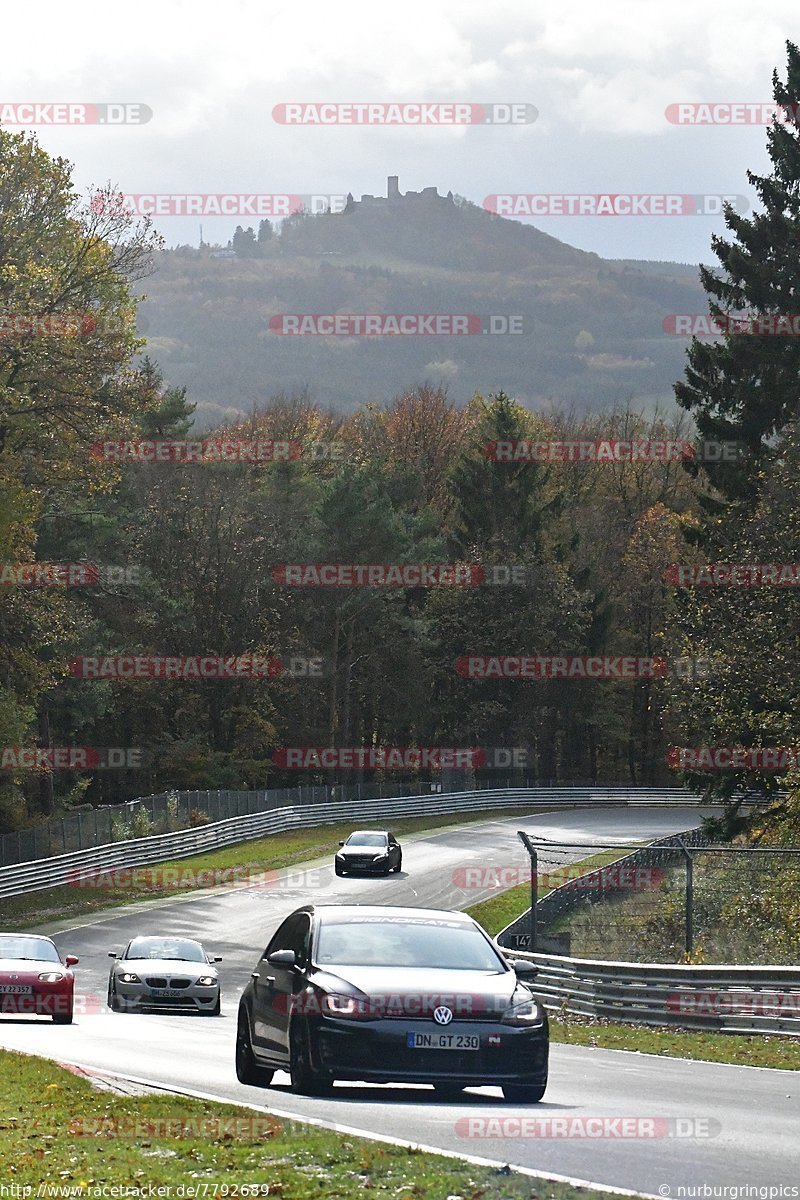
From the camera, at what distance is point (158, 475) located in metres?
76.9

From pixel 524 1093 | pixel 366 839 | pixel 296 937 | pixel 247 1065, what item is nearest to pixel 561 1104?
pixel 524 1093

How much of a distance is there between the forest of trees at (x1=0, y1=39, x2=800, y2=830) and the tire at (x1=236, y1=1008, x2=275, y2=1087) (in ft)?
58.2

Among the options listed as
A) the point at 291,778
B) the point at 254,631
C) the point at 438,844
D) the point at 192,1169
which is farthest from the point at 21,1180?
the point at 291,778

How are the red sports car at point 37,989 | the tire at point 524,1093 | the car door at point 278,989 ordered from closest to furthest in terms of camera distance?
the tire at point 524,1093 → the car door at point 278,989 → the red sports car at point 37,989

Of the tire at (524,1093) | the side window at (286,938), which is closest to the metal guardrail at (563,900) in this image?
the side window at (286,938)

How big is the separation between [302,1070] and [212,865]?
40644mm

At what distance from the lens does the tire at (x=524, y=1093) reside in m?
11.3

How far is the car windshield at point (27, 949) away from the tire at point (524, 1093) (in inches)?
509

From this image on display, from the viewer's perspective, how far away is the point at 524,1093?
448 inches

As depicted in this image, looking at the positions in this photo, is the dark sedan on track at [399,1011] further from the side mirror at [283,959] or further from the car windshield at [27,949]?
the car windshield at [27,949]

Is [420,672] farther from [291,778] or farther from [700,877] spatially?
[700,877]

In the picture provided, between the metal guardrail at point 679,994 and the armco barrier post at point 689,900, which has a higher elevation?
the armco barrier post at point 689,900

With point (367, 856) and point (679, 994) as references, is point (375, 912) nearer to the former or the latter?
point (679, 994)

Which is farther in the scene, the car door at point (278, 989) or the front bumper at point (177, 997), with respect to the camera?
the front bumper at point (177, 997)
